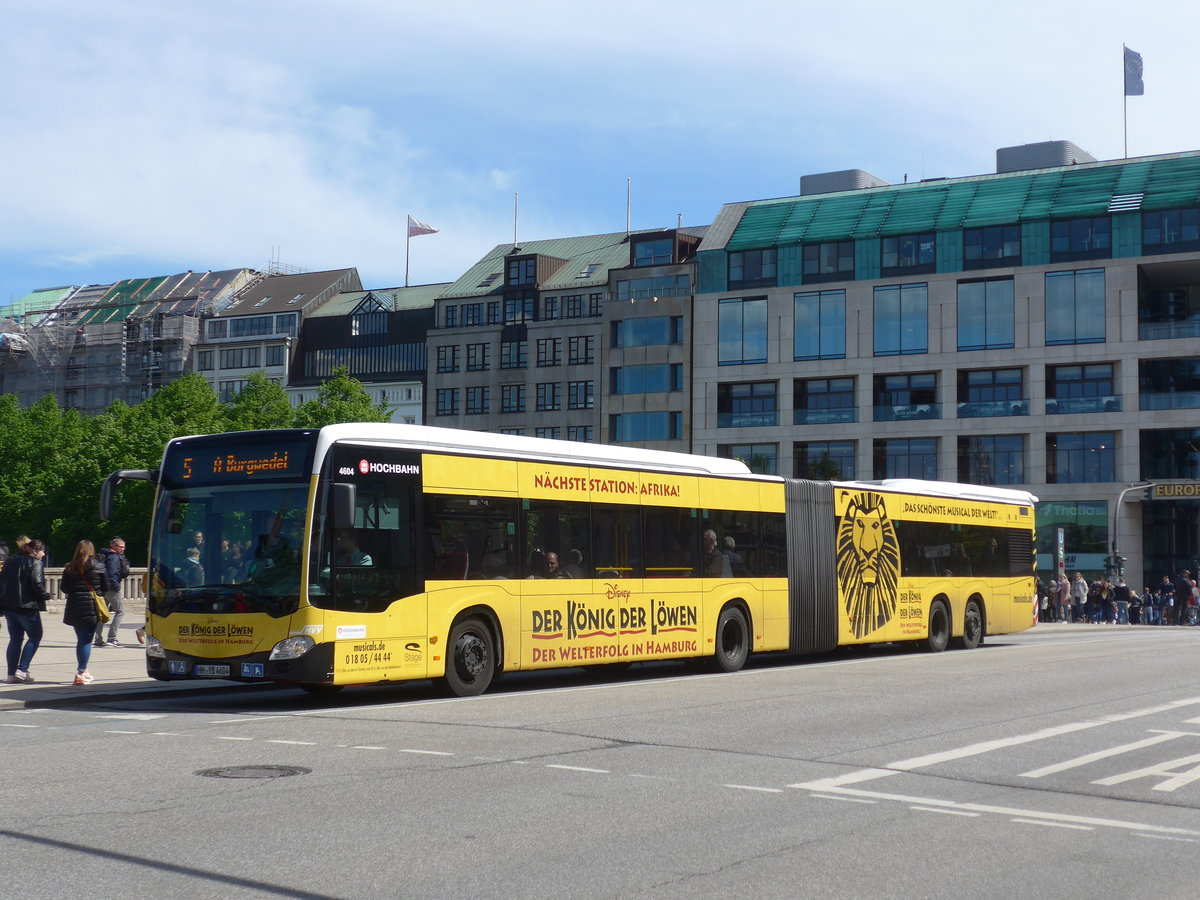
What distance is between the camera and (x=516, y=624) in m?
17.6

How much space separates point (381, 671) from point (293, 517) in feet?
6.11

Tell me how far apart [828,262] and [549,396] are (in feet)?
75.9

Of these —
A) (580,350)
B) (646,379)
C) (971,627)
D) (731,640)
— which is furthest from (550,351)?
(731,640)

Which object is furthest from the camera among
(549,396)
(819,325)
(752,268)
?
(549,396)

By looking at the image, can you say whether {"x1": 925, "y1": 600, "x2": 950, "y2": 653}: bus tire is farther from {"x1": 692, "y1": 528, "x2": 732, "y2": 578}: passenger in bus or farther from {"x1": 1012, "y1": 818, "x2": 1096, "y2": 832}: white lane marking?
Result: {"x1": 1012, "y1": 818, "x2": 1096, "y2": 832}: white lane marking

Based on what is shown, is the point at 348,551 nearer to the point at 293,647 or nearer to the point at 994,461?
the point at 293,647

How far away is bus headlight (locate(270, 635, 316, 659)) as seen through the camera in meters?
15.0

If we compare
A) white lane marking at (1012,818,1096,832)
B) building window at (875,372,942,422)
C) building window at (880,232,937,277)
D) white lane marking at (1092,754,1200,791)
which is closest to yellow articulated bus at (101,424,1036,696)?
white lane marking at (1092,754,1200,791)

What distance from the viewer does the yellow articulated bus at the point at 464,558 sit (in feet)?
50.0

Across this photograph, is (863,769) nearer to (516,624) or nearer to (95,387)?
(516,624)

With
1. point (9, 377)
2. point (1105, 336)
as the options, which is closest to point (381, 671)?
point (1105, 336)

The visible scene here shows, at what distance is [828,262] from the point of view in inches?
3031

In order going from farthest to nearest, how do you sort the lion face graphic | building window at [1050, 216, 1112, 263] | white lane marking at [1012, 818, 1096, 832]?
1. building window at [1050, 216, 1112, 263]
2. the lion face graphic
3. white lane marking at [1012, 818, 1096, 832]

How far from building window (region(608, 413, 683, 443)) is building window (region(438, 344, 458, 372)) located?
1525cm
